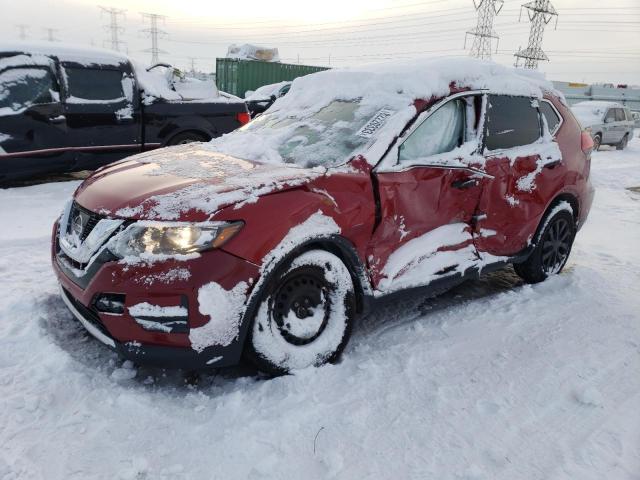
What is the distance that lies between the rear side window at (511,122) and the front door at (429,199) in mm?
168

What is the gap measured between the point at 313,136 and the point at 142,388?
1.87m

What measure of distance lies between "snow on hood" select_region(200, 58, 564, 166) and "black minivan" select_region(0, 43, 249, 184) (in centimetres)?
360

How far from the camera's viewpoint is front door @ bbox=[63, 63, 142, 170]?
6613mm

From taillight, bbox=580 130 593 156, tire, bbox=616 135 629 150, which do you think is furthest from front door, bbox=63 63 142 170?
tire, bbox=616 135 629 150

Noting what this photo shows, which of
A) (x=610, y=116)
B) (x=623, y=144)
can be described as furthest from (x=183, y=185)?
(x=623, y=144)

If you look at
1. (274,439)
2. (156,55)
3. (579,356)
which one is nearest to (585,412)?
(579,356)

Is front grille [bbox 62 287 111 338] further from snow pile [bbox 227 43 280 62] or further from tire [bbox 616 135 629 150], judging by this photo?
snow pile [bbox 227 43 280 62]

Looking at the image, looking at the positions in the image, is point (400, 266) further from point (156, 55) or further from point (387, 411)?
point (156, 55)

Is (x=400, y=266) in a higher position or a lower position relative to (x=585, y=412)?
higher

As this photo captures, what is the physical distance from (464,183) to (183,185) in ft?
6.14

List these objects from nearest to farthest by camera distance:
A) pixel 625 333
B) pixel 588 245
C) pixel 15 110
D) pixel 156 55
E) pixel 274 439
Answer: pixel 274 439 → pixel 625 333 → pixel 588 245 → pixel 15 110 → pixel 156 55

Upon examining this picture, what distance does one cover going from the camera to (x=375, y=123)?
321 centimetres

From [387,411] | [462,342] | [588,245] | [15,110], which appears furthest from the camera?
[15,110]

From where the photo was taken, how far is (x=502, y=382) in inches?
114
